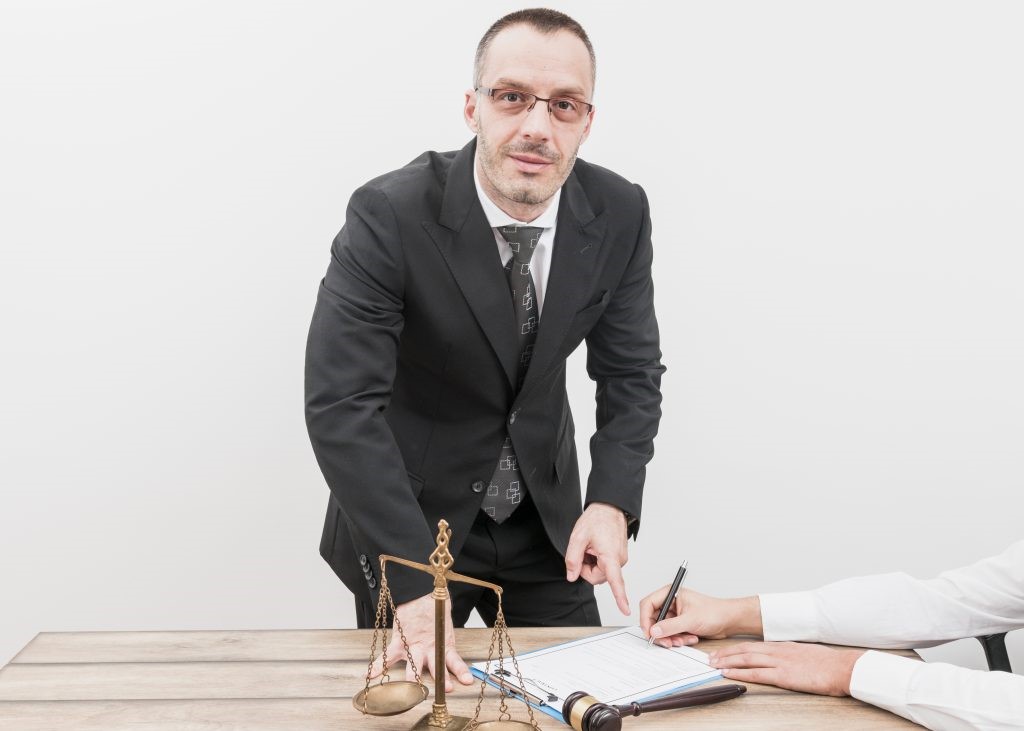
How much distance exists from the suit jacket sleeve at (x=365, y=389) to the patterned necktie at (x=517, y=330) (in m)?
0.25

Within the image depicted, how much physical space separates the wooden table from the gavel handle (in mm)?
13

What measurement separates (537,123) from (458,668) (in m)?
1.06

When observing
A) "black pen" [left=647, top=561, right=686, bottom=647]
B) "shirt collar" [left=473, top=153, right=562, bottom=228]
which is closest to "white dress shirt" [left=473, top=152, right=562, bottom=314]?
"shirt collar" [left=473, top=153, right=562, bottom=228]

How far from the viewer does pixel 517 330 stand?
2342 mm

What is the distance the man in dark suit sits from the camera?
7.00 feet

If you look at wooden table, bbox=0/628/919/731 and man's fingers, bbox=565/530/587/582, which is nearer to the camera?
wooden table, bbox=0/628/919/731

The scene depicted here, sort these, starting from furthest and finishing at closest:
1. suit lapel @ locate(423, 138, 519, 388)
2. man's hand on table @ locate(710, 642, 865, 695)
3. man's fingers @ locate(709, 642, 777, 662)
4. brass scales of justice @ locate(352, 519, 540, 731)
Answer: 1. suit lapel @ locate(423, 138, 519, 388)
2. man's fingers @ locate(709, 642, 777, 662)
3. man's hand on table @ locate(710, 642, 865, 695)
4. brass scales of justice @ locate(352, 519, 540, 731)

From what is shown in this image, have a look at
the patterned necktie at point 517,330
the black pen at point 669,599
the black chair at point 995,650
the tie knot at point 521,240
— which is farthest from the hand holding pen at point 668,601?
the tie knot at point 521,240

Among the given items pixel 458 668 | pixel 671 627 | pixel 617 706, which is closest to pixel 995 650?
pixel 671 627

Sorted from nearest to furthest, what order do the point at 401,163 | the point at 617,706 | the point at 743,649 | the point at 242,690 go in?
the point at 617,706 < the point at 242,690 < the point at 743,649 < the point at 401,163

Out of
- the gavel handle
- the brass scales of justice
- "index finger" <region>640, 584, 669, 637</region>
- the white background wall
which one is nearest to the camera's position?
the brass scales of justice

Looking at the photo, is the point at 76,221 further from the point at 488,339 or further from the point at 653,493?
the point at 653,493

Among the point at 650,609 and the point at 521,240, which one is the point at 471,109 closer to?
the point at 521,240

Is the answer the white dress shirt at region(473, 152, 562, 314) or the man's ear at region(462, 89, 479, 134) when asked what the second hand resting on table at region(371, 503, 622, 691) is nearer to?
the white dress shirt at region(473, 152, 562, 314)
